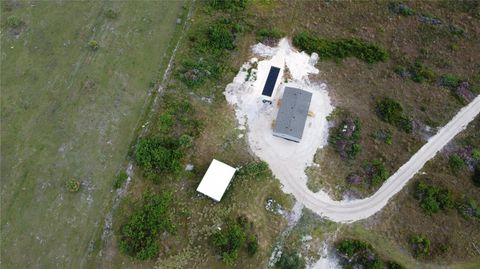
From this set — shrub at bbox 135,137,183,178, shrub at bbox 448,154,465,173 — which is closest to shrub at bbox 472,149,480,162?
shrub at bbox 448,154,465,173

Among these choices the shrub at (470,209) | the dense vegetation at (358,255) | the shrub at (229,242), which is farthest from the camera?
the shrub at (470,209)

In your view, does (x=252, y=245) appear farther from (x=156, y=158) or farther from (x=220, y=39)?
(x=220, y=39)

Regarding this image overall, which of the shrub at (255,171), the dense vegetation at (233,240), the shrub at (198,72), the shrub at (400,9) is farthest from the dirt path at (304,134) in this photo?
the shrub at (400,9)

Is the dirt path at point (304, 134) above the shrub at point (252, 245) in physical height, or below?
above

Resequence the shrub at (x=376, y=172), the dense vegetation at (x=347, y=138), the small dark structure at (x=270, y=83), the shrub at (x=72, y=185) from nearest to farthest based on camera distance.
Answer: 1. the shrub at (x=72, y=185)
2. the shrub at (x=376, y=172)
3. the dense vegetation at (x=347, y=138)
4. the small dark structure at (x=270, y=83)

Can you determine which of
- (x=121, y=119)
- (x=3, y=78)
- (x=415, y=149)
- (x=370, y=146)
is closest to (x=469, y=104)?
(x=415, y=149)

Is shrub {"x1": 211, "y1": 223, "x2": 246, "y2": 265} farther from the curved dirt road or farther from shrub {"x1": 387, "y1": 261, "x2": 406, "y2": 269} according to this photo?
shrub {"x1": 387, "y1": 261, "x2": 406, "y2": 269}

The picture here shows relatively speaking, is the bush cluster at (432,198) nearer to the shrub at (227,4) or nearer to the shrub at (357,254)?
the shrub at (357,254)
